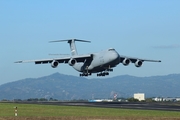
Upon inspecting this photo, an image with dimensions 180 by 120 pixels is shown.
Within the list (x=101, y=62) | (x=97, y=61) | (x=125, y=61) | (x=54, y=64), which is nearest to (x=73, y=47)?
(x=54, y=64)

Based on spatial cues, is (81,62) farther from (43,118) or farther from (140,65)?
(43,118)

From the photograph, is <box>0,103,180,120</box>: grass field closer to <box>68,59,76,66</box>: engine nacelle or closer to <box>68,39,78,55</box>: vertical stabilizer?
<box>68,59,76,66</box>: engine nacelle

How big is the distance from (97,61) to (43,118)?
34199mm

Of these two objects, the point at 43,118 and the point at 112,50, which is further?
the point at 112,50

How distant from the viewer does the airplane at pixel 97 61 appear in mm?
66000

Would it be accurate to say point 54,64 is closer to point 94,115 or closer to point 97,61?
point 97,61

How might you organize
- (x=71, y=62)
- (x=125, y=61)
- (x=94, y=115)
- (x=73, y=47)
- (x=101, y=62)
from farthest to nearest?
(x=73, y=47), (x=125, y=61), (x=71, y=62), (x=101, y=62), (x=94, y=115)

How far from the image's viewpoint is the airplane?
6600cm

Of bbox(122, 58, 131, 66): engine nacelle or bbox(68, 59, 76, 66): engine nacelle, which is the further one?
bbox(122, 58, 131, 66): engine nacelle

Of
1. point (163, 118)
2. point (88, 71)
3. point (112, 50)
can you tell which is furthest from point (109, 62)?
point (163, 118)

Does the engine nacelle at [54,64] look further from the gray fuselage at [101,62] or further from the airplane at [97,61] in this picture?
the gray fuselage at [101,62]

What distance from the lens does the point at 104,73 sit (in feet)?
229

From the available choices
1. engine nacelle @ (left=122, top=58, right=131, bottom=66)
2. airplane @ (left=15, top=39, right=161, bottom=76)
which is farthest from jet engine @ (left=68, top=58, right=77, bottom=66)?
engine nacelle @ (left=122, top=58, right=131, bottom=66)

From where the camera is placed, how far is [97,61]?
6831cm
